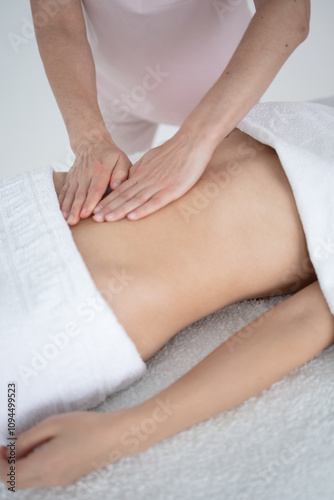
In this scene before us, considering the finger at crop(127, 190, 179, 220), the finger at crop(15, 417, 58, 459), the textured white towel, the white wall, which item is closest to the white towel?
the finger at crop(127, 190, 179, 220)

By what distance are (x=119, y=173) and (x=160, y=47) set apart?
60 cm

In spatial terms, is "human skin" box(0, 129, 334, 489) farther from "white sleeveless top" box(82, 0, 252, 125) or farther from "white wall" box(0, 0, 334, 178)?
"white wall" box(0, 0, 334, 178)

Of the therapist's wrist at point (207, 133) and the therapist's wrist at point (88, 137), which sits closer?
the therapist's wrist at point (207, 133)

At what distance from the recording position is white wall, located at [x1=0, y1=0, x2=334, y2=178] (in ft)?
6.98

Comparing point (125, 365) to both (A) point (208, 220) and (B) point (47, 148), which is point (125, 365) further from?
(B) point (47, 148)

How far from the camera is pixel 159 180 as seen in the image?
954 mm

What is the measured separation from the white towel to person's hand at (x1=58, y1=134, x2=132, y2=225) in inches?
10.3

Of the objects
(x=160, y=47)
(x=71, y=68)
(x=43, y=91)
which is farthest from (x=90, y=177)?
(x=43, y=91)

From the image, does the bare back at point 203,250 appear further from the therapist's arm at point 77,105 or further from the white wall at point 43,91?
the white wall at point 43,91

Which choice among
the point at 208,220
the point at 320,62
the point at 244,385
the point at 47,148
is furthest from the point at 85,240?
the point at 320,62

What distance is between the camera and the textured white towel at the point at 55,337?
75cm

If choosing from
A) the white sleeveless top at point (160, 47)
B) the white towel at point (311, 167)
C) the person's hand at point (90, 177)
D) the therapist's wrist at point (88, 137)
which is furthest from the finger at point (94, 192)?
the white sleeveless top at point (160, 47)

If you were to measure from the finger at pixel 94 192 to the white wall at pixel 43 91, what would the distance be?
113 centimetres

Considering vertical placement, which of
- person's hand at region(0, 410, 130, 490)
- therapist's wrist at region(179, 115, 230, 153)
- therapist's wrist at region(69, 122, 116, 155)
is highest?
therapist's wrist at region(69, 122, 116, 155)
